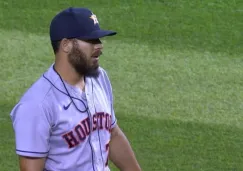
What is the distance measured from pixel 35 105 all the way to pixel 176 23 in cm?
446

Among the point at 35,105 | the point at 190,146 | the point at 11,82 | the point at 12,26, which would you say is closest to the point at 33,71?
the point at 11,82

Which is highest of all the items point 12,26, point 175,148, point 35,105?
point 35,105

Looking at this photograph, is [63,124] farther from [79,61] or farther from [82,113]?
[79,61]

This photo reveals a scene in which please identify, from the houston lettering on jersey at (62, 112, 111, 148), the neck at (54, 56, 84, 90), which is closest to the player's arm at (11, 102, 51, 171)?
the houston lettering on jersey at (62, 112, 111, 148)

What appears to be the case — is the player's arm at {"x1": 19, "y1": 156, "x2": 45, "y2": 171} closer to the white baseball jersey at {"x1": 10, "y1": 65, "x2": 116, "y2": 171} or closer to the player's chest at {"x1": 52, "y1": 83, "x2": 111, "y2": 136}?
the white baseball jersey at {"x1": 10, "y1": 65, "x2": 116, "y2": 171}

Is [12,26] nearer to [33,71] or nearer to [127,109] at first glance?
[33,71]

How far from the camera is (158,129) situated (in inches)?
251

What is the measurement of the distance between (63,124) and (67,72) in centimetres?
27

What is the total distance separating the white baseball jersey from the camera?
11.8 ft

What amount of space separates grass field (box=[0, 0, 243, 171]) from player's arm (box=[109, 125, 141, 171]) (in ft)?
5.83

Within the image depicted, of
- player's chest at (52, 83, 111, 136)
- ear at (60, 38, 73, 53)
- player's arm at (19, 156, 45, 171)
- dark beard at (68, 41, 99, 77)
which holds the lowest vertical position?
player's arm at (19, 156, 45, 171)

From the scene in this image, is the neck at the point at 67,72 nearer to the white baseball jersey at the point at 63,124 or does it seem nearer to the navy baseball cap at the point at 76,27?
the white baseball jersey at the point at 63,124

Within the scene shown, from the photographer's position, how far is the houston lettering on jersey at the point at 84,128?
3.71m

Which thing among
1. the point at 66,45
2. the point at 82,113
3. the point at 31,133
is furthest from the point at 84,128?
the point at 66,45
